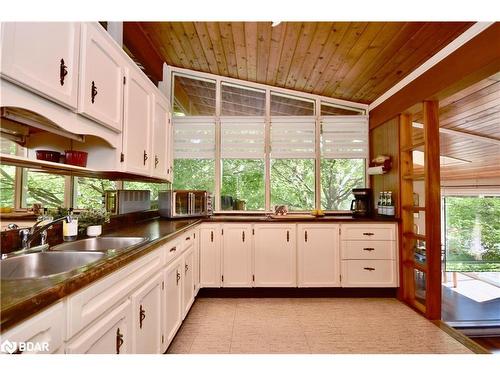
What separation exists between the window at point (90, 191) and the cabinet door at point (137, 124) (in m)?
0.39

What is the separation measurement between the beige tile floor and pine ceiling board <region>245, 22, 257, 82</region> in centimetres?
286

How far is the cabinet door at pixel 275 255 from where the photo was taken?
10.5 feet

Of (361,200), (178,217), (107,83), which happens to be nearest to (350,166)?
(361,200)

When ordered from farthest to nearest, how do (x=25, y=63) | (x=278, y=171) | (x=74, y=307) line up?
(x=278, y=171) → (x=25, y=63) → (x=74, y=307)

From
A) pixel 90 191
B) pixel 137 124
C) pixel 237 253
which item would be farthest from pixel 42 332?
pixel 237 253

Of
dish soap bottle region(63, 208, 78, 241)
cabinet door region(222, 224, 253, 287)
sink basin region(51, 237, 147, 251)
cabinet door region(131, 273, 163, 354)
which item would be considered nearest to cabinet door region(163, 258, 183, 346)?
cabinet door region(131, 273, 163, 354)

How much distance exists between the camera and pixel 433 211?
2.60 meters

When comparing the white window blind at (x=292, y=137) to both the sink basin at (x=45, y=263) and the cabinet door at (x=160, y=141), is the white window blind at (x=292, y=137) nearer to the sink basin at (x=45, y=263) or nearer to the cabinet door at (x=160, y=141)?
the cabinet door at (x=160, y=141)

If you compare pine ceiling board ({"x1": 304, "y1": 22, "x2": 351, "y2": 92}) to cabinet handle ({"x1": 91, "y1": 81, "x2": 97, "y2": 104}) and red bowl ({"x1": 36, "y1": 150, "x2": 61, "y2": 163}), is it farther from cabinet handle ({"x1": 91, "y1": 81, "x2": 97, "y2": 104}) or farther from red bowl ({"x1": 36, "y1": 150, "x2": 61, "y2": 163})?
red bowl ({"x1": 36, "y1": 150, "x2": 61, "y2": 163})

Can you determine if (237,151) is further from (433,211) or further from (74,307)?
(74,307)

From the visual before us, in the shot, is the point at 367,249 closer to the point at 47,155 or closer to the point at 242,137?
the point at 242,137

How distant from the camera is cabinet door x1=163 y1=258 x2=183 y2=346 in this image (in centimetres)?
191

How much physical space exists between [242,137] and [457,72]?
98.7 inches
